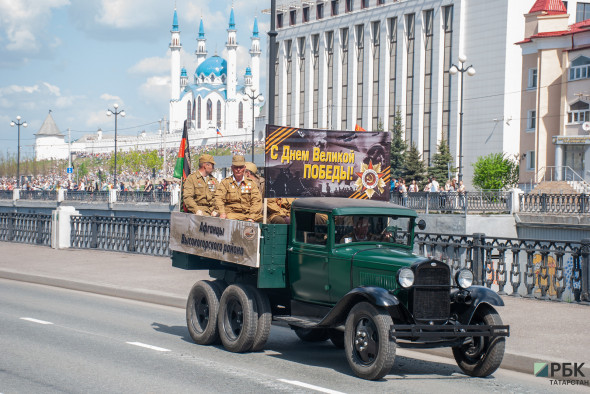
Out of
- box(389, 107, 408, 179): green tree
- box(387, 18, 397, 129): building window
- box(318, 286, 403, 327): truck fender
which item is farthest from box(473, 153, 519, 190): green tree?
box(318, 286, 403, 327): truck fender

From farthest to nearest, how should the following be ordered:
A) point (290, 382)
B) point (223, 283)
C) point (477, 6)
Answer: point (477, 6)
point (223, 283)
point (290, 382)

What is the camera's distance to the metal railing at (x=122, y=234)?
22188 mm

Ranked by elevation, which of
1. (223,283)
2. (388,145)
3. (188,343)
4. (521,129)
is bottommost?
(188,343)

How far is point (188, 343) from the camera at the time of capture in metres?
11.1

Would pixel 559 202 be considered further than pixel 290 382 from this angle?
Yes

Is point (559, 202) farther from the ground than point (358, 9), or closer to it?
closer to it

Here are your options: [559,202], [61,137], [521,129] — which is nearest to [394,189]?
[559,202]

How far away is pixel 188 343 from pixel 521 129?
52.8 meters

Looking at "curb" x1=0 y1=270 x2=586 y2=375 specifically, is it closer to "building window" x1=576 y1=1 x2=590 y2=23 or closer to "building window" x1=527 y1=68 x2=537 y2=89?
"building window" x1=527 y1=68 x2=537 y2=89

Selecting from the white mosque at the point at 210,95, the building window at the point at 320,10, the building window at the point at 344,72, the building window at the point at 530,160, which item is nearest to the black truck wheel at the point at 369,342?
the building window at the point at 530,160

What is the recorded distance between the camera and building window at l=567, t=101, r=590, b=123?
52.3 m

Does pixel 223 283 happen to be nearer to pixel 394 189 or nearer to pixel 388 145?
pixel 388 145

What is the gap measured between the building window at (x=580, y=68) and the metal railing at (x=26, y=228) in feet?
124

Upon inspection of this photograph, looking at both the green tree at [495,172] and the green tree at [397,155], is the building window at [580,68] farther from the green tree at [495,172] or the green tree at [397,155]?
the green tree at [397,155]
